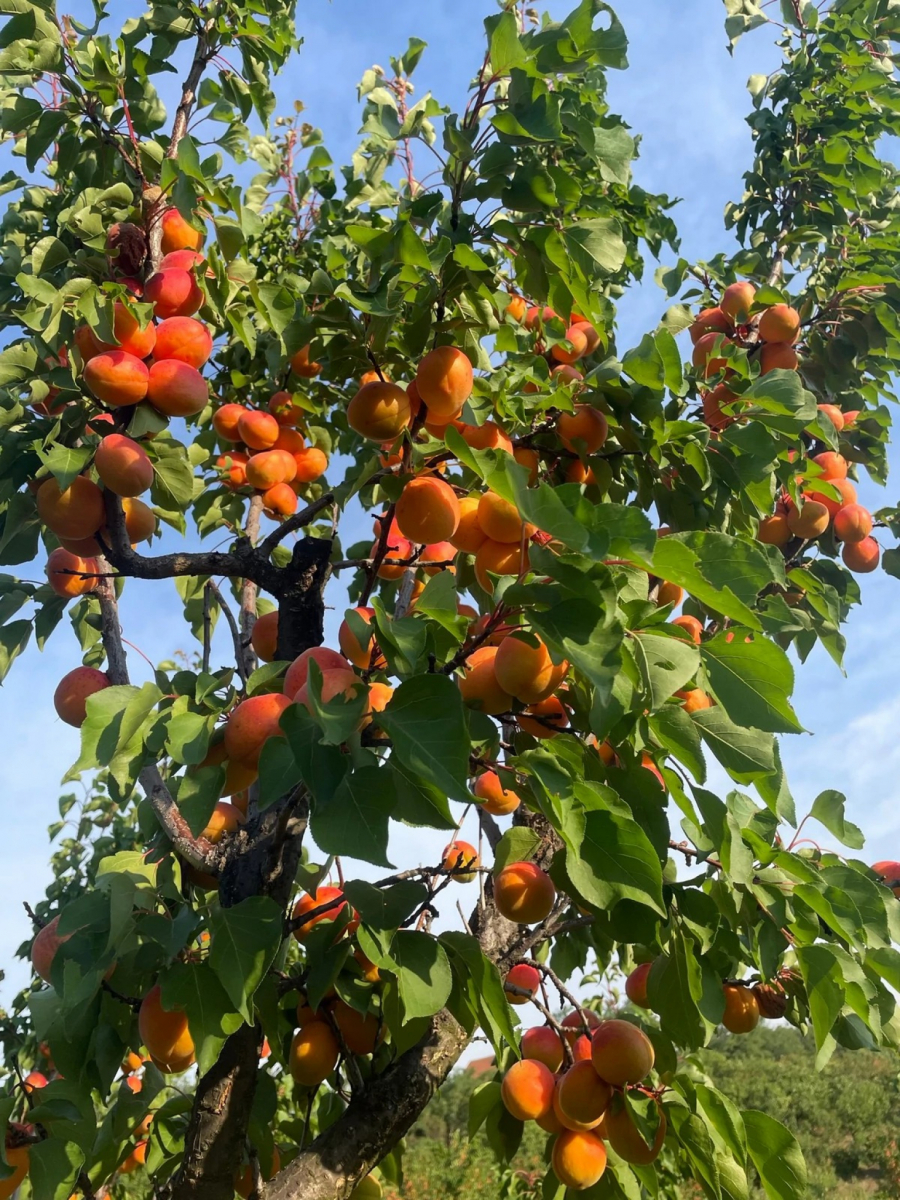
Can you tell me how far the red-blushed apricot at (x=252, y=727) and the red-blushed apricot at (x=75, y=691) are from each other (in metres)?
0.57

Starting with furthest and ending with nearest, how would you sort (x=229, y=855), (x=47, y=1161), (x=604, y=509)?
(x=229, y=855) → (x=47, y=1161) → (x=604, y=509)

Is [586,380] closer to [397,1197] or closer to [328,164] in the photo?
[328,164]

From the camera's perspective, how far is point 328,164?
2918mm

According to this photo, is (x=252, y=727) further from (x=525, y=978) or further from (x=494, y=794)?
(x=525, y=978)

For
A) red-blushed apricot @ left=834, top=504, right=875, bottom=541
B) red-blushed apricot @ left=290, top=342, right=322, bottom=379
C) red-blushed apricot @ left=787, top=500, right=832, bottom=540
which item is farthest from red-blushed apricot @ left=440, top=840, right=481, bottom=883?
red-blushed apricot @ left=834, top=504, right=875, bottom=541

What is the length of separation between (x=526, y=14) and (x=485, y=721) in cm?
221

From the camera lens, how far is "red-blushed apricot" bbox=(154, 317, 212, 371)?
1.75m

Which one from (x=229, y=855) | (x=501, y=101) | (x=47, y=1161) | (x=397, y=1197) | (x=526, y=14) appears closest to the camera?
(x=501, y=101)

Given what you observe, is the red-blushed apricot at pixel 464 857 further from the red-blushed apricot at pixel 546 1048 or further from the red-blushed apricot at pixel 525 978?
the red-blushed apricot at pixel 546 1048

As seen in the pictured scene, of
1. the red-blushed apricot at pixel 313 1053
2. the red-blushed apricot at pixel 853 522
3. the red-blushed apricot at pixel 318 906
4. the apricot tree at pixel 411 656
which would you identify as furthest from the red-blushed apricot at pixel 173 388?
the red-blushed apricot at pixel 853 522

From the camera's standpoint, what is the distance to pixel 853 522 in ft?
9.07

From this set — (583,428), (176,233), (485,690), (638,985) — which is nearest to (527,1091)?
(638,985)

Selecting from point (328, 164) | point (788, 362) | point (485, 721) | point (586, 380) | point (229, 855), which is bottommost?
point (485, 721)

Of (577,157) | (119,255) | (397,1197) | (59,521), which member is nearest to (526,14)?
(577,157)
